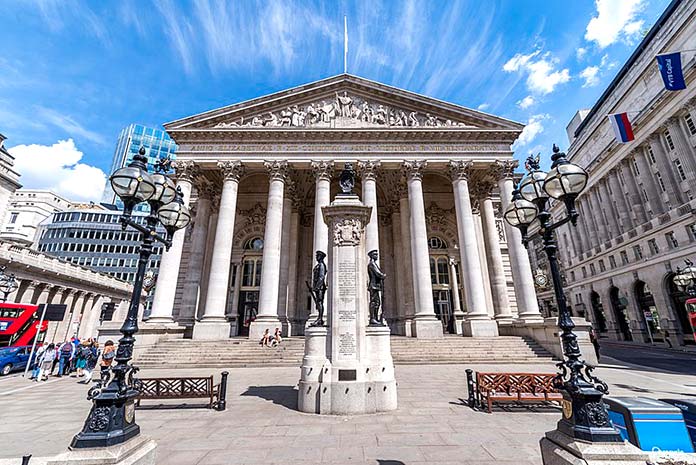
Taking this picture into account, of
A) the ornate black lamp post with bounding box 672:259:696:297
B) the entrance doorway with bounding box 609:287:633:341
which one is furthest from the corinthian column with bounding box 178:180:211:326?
the entrance doorway with bounding box 609:287:633:341

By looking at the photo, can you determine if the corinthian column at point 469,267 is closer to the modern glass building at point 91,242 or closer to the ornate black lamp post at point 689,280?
the ornate black lamp post at point 689,280

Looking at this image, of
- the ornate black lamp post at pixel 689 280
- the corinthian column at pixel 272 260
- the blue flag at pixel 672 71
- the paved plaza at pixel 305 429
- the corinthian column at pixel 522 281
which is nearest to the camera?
the paved plaza at pixel 305 429

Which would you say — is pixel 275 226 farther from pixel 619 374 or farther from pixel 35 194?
pixel 35 194

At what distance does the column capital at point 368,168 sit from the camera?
22781 mm

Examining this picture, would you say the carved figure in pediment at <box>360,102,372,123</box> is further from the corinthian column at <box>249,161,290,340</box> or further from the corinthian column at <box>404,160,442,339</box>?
the corinthian column at <box>249,161,290,340</box>

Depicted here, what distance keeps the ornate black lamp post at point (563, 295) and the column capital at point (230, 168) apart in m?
20.2

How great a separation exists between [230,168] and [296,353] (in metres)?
14.1

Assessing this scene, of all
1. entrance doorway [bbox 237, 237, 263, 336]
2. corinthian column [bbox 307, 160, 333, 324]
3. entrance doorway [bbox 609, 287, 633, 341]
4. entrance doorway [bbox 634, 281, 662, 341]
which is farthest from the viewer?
entrance doorway [bbox 609, 287, 633, 341]

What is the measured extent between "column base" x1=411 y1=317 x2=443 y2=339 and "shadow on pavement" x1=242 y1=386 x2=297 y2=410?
11.0m

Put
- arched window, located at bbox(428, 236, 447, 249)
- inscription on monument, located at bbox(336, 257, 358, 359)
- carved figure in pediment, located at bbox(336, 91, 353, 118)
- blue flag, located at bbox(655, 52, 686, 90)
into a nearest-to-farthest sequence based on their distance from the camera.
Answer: inscription on monument, located at bbox(336, 257, 358, 359) < blue flag, located at bbox(655, 52, 686, 90) < carved figure in pediment, located at bbox(336, 91, 353, 118) < arched window, located at bbox(428, 236, 447, 249)

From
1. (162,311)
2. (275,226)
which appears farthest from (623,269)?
(162,311)

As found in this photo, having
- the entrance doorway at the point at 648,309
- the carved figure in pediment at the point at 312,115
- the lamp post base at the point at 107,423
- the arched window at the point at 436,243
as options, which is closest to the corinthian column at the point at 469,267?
the arched window at the point at 436,243

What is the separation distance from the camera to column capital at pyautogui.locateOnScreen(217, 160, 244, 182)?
22.8m

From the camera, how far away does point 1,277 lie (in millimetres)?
17703
